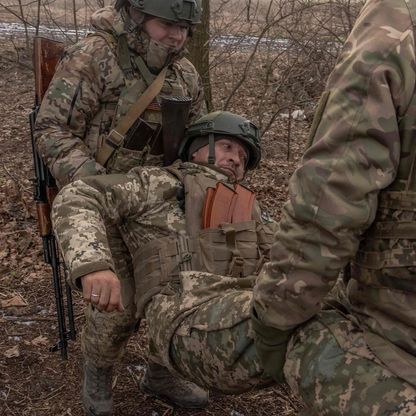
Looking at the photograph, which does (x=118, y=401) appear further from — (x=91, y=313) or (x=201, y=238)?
(x=201, y=238)

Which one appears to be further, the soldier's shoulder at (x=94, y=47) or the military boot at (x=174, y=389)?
the military boot at (x=174, y=389)

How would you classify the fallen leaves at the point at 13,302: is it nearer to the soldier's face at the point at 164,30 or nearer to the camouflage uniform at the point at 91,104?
the camouflage uniform at the point at 91,104

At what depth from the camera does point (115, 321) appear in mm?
3656

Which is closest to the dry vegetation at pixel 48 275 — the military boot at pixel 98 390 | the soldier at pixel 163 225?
the military boot at pixel 98 390

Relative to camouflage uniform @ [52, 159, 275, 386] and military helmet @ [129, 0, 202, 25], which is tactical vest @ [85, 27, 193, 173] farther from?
camouflage uniform @ [52, 159, 275, 386]

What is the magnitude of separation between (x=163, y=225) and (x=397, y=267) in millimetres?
1709

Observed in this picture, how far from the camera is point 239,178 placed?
3.80 m

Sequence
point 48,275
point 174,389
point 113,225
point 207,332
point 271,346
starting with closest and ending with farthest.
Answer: point 271,346 → point 207,332 → point 113,225 → point 174,389 → point 48,275

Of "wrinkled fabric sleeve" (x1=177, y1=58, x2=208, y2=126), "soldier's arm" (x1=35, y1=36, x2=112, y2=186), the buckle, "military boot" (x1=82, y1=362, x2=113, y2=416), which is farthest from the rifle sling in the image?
"military boot" (x1=82, y1=362, x2=113, y2=416)

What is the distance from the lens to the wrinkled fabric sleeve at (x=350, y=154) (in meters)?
1.71

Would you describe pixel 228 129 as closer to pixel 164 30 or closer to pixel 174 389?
pixel 164 30

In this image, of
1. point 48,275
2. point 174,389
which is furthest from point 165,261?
point 48,275

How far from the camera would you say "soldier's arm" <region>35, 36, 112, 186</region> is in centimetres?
401

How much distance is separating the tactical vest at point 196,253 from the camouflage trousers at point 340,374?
3.77 ft
